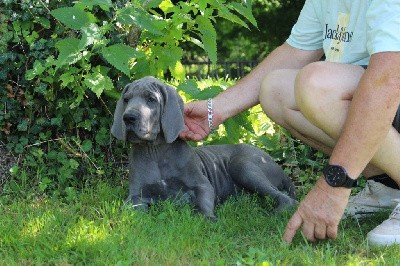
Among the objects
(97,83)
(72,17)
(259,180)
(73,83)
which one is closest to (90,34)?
(72,17)

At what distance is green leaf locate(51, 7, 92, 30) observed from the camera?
490 cm

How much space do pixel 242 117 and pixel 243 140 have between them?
1060mm

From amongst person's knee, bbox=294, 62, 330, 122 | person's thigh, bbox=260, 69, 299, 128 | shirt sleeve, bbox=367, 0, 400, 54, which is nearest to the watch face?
person's knee, bbox=294, 62, 330, 122

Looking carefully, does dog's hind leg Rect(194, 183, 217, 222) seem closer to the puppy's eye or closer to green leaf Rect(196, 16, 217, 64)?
the puppy's eye

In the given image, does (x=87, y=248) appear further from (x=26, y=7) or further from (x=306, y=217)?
(x=26, y=7)

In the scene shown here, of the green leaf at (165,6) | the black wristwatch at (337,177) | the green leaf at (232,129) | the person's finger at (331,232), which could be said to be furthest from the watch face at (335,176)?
the green leaf at (165,6)

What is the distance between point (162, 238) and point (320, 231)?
85 centimetres

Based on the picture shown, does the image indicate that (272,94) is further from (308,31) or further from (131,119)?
(131,119)

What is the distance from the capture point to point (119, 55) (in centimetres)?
498

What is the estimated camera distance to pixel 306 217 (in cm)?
378

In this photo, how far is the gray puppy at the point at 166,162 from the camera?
4.72 meters

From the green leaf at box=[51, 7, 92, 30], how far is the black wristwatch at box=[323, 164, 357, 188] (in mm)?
2082

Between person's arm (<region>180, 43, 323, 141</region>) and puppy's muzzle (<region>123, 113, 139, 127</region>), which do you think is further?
person's arm (<region>180, 43, 323, 141</region>)

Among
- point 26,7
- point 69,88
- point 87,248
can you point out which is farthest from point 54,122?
point 87,248
